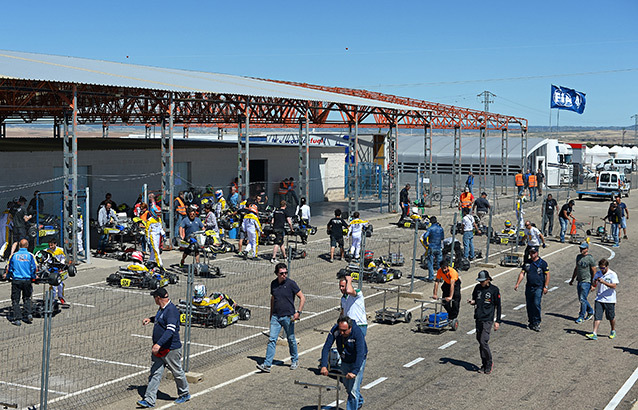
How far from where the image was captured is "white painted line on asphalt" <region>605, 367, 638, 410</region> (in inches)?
467

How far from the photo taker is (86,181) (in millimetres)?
31797

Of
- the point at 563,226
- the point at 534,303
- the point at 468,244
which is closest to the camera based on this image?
the point at 534,303

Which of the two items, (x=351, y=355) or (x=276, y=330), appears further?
(x=276, y=330)

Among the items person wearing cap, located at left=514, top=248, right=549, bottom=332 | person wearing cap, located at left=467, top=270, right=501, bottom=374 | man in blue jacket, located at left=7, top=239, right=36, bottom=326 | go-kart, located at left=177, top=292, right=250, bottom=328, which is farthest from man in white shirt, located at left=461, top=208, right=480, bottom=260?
man in blue jacket, located at left=7, top=239, right=36, bottom=326

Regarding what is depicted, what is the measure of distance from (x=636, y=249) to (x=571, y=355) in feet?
52.7

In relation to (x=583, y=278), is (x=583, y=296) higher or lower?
lower

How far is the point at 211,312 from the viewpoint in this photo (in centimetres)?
1627

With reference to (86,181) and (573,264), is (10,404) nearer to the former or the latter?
(573,264)

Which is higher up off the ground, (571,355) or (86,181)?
(86,181)

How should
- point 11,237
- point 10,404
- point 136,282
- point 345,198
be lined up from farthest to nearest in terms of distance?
point 345,198, point 11,237, point 136,282, point 10,404

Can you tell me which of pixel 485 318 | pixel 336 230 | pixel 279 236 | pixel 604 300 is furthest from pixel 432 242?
pixel 485 318

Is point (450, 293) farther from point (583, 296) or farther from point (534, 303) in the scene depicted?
point (583, 296)

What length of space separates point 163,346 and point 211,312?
5051 mm

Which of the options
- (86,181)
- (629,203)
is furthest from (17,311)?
(629,203)
